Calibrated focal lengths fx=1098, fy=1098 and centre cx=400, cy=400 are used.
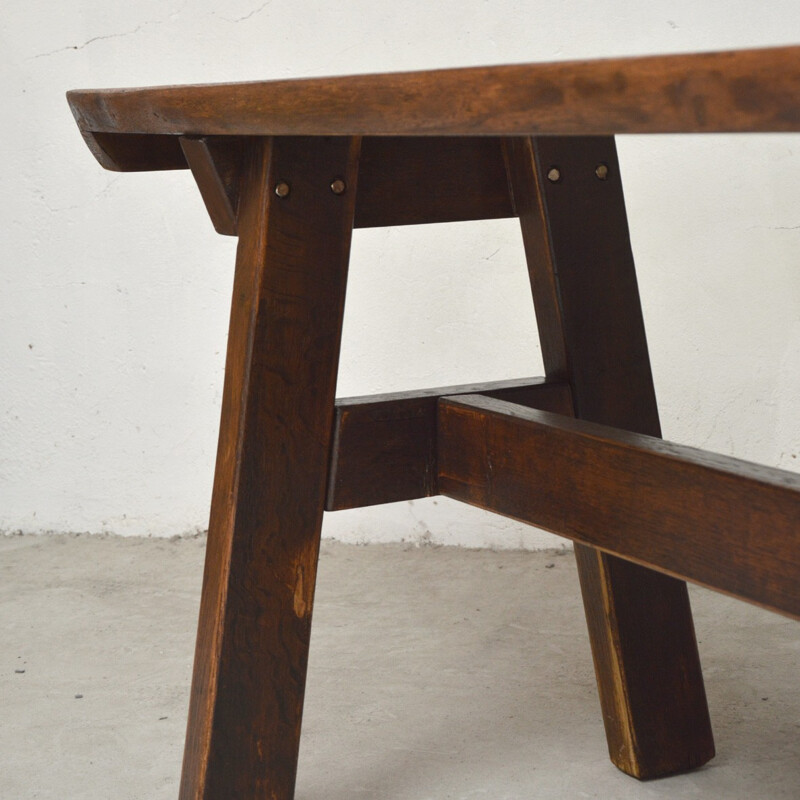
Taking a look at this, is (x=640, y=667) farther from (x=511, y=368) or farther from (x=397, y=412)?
(x=511, y=368)

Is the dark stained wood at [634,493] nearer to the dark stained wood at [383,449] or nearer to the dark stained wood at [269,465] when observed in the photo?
the dark stained wood at [383,449]

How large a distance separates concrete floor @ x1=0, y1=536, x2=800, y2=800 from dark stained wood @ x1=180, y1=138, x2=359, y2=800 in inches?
9.8

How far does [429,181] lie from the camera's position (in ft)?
3.44

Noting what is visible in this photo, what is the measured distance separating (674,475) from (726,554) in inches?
2.8

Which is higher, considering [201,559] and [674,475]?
[674,475]

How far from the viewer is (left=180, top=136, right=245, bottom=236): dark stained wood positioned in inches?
37.0

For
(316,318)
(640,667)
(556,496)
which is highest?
(316,318)

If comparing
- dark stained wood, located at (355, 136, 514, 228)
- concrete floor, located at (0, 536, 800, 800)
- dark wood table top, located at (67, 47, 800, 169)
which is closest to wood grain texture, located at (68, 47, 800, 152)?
dark wood table top, located at (67, 47, 800, 169)

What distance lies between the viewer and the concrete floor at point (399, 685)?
1.24 meters

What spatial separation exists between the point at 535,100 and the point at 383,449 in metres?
0.53

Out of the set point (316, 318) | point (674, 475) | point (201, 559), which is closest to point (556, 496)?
point (674, 475)

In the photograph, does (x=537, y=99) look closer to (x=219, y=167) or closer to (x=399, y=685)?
(x=219, y=167)

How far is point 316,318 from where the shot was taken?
960mm

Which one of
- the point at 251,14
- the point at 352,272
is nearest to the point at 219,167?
the point at 352,272
